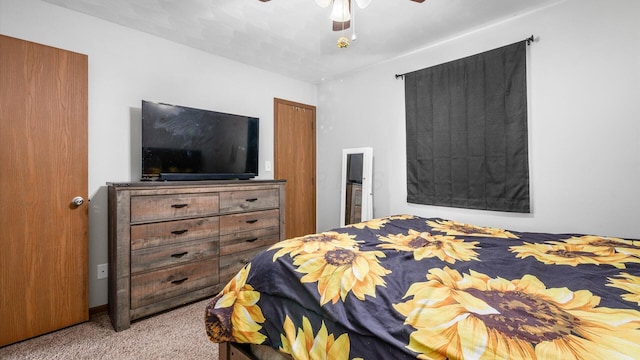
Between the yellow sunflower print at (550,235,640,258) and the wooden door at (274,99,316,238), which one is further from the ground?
the wooden door at (274,99,316,238)

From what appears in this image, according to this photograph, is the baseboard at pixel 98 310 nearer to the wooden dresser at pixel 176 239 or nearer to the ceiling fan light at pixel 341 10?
the wooden dresser at pixel 176 239

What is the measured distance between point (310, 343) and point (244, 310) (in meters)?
0.39

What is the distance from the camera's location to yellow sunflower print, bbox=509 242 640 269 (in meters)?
1.23

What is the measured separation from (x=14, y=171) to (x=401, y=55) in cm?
349

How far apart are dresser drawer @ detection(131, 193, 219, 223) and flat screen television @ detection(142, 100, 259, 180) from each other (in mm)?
331

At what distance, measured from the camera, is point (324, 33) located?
2.62 m

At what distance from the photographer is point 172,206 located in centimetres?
226

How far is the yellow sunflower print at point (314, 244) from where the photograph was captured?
1286 millimetres

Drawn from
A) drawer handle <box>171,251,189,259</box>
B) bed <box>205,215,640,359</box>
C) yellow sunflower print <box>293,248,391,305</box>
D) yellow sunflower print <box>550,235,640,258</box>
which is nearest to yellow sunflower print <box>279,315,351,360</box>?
bed <box>205,215,640,359</box>

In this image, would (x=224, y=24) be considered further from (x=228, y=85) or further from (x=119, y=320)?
(x=119, y=320)

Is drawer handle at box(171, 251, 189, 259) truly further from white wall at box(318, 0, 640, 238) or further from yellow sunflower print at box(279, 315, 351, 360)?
white wall at box(318, 0, 640, 238)

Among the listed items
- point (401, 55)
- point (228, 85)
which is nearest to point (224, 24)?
point (228, 85)

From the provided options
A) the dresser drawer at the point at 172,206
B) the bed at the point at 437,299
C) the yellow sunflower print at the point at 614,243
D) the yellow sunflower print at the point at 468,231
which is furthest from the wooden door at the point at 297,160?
the yellow sunflower print at the point at 614,243

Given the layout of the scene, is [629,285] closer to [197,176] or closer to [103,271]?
[197,176]
